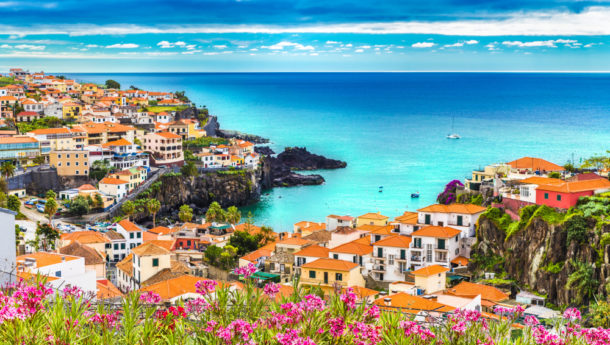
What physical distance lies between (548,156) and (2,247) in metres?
79.7

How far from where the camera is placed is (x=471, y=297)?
75.7 feet

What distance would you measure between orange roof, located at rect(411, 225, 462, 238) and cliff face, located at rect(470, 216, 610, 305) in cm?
130

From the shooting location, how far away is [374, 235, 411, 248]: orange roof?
31.6 meters

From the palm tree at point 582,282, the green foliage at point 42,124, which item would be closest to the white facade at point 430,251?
the palm tree at point 582,282

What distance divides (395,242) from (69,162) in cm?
3831

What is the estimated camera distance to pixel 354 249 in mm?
32281

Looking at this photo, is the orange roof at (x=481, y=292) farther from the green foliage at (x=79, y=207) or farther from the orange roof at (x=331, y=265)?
the green foliage at (x=79, y=207)

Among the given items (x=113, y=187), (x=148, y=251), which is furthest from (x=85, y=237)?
(x=113, y=187)

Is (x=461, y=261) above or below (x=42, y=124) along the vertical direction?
below

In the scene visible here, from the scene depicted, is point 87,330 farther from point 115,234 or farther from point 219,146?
point 219,146

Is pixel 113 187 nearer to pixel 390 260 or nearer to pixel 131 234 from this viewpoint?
pixel 131 234

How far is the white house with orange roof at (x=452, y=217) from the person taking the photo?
33.4 m

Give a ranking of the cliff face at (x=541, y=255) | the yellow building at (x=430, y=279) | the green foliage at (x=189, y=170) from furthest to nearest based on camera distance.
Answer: the green foliage at (x=189, y=170)
the yellow building at (x=430, y=279)
the cliff face at (x=541, y=255)

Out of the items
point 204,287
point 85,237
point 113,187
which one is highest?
point 204,287
